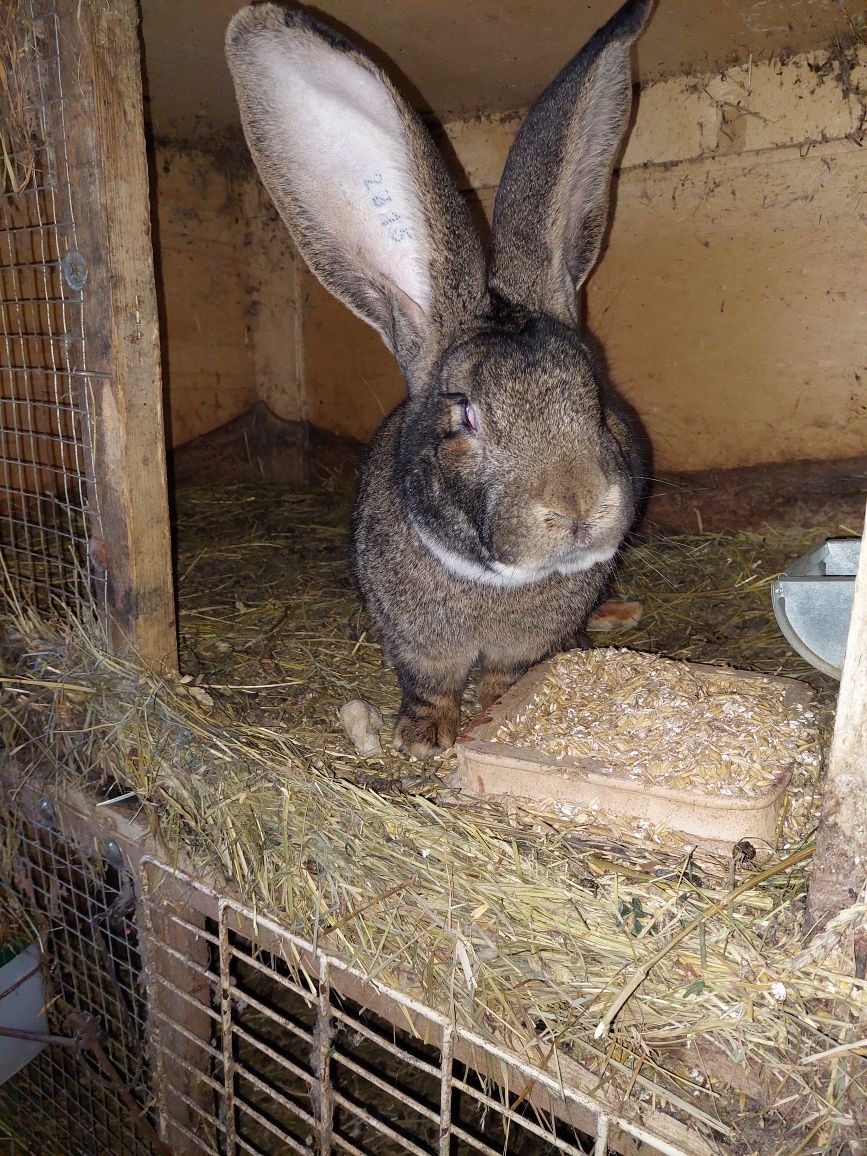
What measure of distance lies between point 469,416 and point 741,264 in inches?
85.7

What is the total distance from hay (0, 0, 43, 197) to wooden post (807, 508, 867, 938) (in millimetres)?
2359

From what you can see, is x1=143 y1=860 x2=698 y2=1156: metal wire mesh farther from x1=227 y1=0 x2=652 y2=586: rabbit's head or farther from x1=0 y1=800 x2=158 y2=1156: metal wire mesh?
x1=227 y1=0 x2=652 y2=586: rabbit's head

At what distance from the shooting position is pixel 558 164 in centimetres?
225

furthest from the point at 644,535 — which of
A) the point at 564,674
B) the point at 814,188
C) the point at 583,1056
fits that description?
the point at 583,1056

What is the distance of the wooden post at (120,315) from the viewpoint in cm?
219

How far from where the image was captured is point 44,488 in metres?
4.14

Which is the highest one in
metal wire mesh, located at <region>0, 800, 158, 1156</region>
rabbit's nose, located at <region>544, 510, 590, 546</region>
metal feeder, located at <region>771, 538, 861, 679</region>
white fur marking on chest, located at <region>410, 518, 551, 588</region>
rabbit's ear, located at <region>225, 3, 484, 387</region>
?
rabbit's ear, located at <region>225, 3, 484, 387</region>

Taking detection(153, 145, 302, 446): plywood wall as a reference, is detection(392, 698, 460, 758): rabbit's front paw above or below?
below

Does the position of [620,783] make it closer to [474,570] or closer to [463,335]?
[474,570]

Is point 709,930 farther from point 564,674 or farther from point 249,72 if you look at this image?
point 249,72

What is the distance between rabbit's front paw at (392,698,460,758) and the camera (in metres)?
2.43

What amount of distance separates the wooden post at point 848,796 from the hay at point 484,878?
0.16 feet

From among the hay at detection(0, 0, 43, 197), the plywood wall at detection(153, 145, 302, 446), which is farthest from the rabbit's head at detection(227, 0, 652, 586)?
the plywood wall at detection(153, 145, 302, 446)

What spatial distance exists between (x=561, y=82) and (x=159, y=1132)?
3.07 metres
